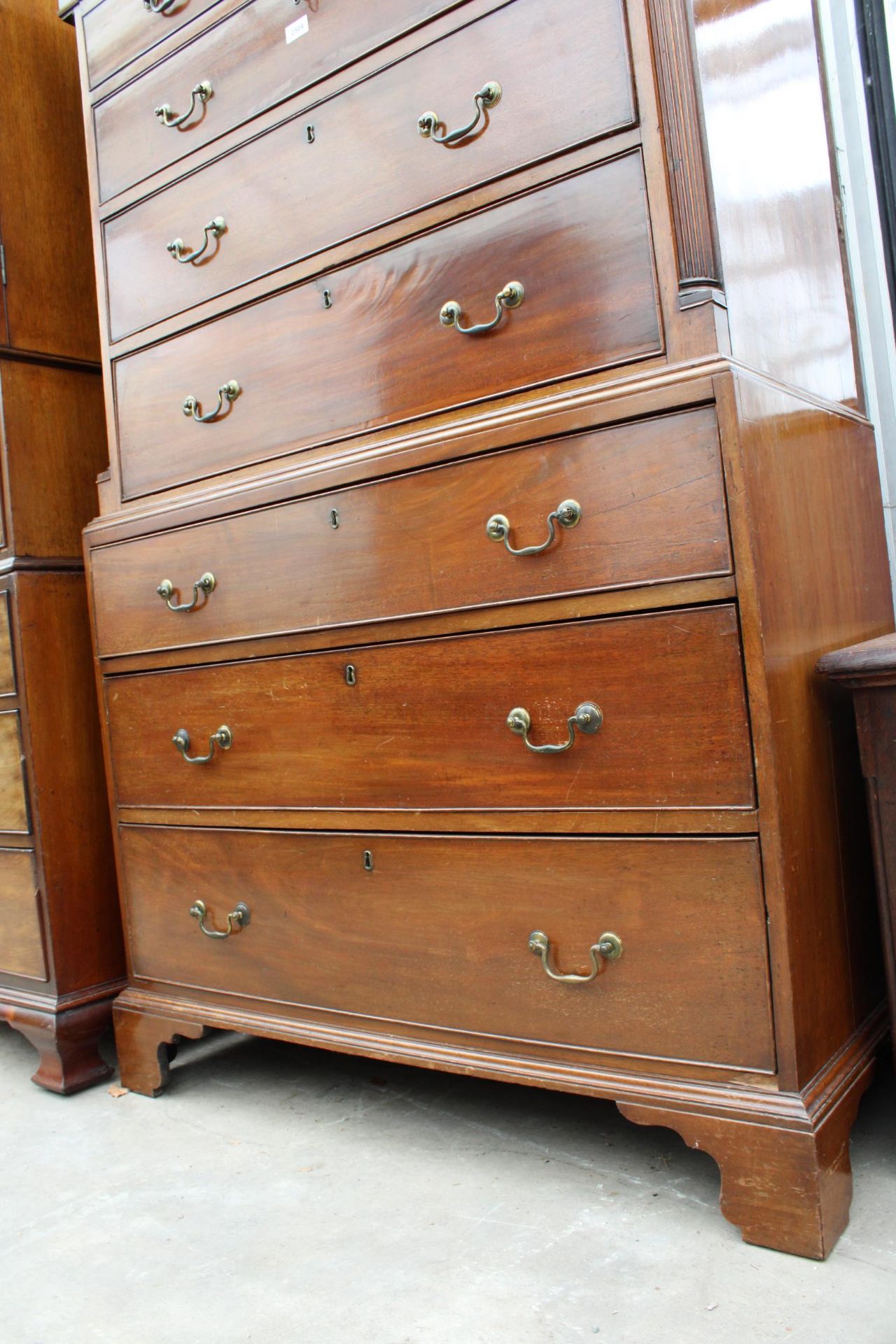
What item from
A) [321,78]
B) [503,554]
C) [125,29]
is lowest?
[503,554]

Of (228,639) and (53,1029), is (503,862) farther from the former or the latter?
(53,1029)

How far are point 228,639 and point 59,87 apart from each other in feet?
4.18

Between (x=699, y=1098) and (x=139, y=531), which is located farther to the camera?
(x=139, y=531)

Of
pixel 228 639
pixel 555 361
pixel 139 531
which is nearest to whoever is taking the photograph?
pixel 555 361

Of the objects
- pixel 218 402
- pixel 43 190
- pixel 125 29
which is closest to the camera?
pixel 218 402

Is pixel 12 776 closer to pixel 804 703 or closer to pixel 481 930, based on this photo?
pixel 481 930

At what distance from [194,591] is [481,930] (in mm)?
703

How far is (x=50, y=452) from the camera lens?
197cm

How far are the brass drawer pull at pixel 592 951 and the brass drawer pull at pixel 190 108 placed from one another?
1364 millimetres

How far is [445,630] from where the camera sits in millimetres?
1343

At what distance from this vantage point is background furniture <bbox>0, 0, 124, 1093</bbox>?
188cm

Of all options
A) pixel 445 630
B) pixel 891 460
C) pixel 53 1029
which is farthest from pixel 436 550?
pixel 53 1029

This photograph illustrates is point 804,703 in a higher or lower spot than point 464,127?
lower

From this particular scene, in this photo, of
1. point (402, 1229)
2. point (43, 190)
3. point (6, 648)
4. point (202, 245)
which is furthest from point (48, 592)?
point (402, 1229)
